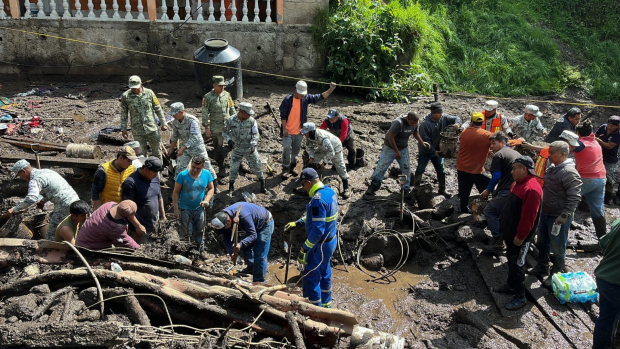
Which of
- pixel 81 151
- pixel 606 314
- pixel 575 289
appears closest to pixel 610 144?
pixel 575 289

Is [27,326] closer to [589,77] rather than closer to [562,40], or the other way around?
[589,77]

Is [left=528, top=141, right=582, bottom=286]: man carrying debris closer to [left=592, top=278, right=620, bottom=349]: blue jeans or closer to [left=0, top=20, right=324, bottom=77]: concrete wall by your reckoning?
[left=592, top=278, right=620, bottom=349]: blue jeans

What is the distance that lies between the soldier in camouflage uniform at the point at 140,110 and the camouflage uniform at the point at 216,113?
0.77 m

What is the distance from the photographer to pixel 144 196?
703cm

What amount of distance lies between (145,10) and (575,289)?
11.8 meters

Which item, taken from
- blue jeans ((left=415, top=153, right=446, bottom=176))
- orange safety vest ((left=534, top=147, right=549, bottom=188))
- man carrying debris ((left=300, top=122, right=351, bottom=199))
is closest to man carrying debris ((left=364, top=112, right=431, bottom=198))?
blue jeans ((left=415, top=153, right=446, bottom=176))

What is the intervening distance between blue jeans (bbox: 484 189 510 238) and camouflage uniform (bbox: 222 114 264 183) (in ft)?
12.6

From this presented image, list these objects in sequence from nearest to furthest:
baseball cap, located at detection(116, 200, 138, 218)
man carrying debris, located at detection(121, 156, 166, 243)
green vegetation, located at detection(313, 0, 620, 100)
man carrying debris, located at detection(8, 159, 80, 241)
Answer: baseball cap, located at detection(116, 200, 138, 218) < man carrying debris, located at detection(8, 159, 80, 241) < man carrying debris, located at detection(121, 156, 166, 243) < green vegetation, located at detection(313, 0, 620, 100)

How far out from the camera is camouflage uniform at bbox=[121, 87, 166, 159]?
8852 millimetres

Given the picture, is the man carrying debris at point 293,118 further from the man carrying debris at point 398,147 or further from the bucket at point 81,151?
the bucket at point 81,151

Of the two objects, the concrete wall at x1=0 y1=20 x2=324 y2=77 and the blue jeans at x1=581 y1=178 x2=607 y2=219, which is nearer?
the blue jeans at x1=581 y1=178 x2=607 y2=219

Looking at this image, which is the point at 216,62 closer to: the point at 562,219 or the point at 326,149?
the point at 326,149

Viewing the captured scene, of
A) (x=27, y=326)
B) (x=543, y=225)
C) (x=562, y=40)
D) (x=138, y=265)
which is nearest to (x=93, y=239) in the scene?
(x=138, y=265)

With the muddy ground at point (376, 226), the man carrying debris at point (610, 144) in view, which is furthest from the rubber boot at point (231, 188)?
the man carrying debris at point (610, 144)
